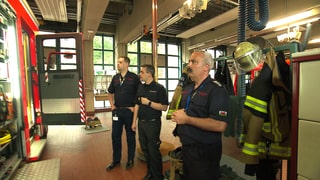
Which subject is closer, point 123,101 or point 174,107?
point 174,107

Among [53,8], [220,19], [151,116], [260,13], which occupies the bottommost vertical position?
[151,116]

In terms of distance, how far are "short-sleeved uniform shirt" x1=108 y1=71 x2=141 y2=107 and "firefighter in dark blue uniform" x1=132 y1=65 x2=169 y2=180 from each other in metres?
0.39

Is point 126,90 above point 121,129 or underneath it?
above

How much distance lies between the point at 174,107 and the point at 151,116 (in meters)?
0.35

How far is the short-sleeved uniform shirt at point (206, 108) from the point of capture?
1.77m

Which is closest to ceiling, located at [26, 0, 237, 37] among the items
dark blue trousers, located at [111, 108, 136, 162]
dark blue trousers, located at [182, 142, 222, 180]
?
dark blue trousers, located at [111, 108, 136, 162]

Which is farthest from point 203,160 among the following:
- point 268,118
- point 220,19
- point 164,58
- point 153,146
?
point 164,58

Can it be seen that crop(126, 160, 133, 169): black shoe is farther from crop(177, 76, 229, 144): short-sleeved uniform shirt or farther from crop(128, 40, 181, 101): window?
crop(128, 40, 181, 101): window

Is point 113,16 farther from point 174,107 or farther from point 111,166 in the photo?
point 174,107

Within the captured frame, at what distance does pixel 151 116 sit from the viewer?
2.93 meters

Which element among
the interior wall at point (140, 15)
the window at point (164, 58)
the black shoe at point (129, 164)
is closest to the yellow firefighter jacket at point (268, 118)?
the black shoe at point (129, 164)

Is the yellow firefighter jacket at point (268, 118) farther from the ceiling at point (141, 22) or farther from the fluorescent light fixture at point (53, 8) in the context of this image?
the fluorescent light fixture at point (53, 8)

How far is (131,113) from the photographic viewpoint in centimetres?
346

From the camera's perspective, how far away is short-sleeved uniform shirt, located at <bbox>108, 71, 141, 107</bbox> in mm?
3436
